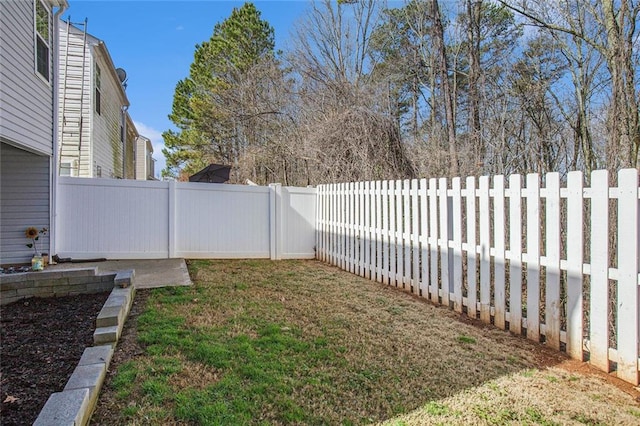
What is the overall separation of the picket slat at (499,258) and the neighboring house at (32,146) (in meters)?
5.89

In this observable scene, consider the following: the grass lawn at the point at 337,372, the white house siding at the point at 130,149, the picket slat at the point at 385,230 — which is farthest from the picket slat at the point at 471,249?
the white house siding at the point at 130,149

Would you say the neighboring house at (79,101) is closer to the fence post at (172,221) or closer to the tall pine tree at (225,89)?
the fence post at (172,221)

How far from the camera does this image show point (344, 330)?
11.5 ft

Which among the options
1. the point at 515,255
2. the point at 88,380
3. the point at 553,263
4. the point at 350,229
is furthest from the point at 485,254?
the point at 88,380

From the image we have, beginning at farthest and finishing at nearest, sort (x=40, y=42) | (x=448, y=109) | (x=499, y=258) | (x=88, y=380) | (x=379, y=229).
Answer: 1. (x=448, y=109)
2. (x=40, y=42)
3. (x=379, y=229)
4. (x=499, y=258)
5. (x=88, y=380)

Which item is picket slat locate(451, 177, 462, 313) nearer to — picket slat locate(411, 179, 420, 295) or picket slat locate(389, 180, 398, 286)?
picket slat locate(411, 179, 420, 295)

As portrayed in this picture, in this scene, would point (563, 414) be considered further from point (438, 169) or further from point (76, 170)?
point (76, 170)

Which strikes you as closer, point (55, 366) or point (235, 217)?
point (55, 366)

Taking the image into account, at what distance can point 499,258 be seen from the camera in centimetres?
364

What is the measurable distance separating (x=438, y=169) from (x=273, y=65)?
9863 millimetres

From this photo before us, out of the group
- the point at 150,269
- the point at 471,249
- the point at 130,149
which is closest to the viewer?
the point at 471,249

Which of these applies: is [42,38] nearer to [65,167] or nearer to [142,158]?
[65,167]

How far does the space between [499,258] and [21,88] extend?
20.4ft

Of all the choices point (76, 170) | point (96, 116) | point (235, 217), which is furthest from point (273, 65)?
point (235, 217)
